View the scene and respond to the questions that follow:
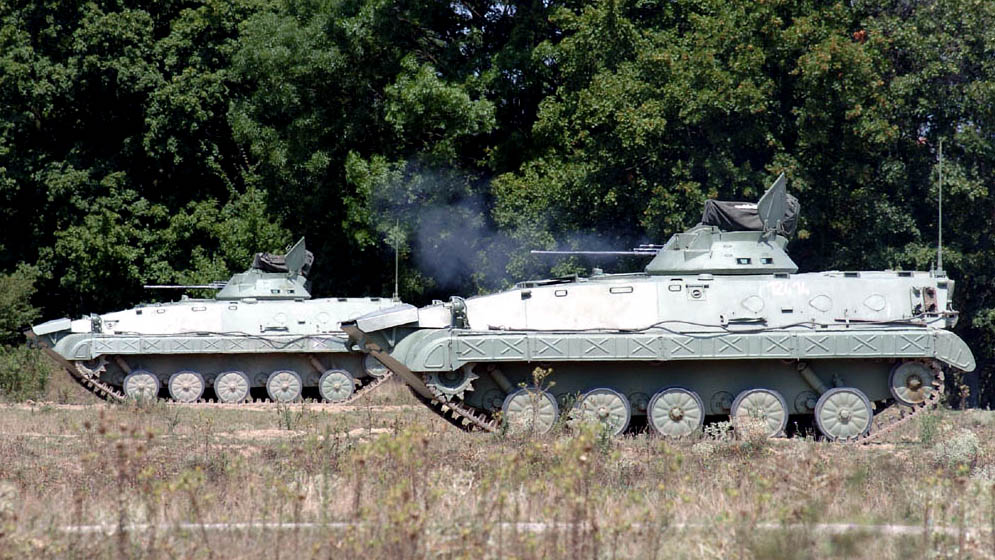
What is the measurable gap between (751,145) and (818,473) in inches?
631

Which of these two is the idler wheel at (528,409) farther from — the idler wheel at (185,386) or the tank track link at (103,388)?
the idler wheel at (185,386)

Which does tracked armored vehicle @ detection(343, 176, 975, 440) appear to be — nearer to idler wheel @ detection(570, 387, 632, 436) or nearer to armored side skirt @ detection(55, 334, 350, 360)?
idler wheel @ detection(570, 387, 632, 436)

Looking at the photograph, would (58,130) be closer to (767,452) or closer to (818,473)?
(767,452)

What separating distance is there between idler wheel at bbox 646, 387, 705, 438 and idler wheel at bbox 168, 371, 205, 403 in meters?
11.8

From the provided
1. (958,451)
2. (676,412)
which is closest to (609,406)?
(676,412)

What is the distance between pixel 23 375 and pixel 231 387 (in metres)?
4.57

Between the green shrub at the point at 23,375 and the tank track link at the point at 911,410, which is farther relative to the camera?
the green shrub at the point at 23,375

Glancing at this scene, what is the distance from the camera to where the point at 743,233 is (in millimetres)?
17484

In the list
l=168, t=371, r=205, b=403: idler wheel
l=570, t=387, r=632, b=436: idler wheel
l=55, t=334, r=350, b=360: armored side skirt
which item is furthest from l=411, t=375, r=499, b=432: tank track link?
l=168, t=371, r=205, b=403: idler wheel

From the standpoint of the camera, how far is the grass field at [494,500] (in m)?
7.75

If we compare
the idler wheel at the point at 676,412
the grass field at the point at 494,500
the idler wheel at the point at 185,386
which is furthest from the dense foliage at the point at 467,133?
the grass field at the point at 494,500

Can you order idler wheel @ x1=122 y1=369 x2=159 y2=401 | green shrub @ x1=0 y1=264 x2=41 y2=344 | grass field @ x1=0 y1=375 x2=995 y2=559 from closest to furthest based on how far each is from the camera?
grass field @ x1=0 y1=375 x2=995 y2=559 → idler wheel @ x1=122 y1=369 x2=159 y2=401 → green shrub @ x1=0 y1=264 x2=41 y2=344

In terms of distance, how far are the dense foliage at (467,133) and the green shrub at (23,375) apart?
8.24m

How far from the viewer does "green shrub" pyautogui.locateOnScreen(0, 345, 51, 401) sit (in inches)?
972
